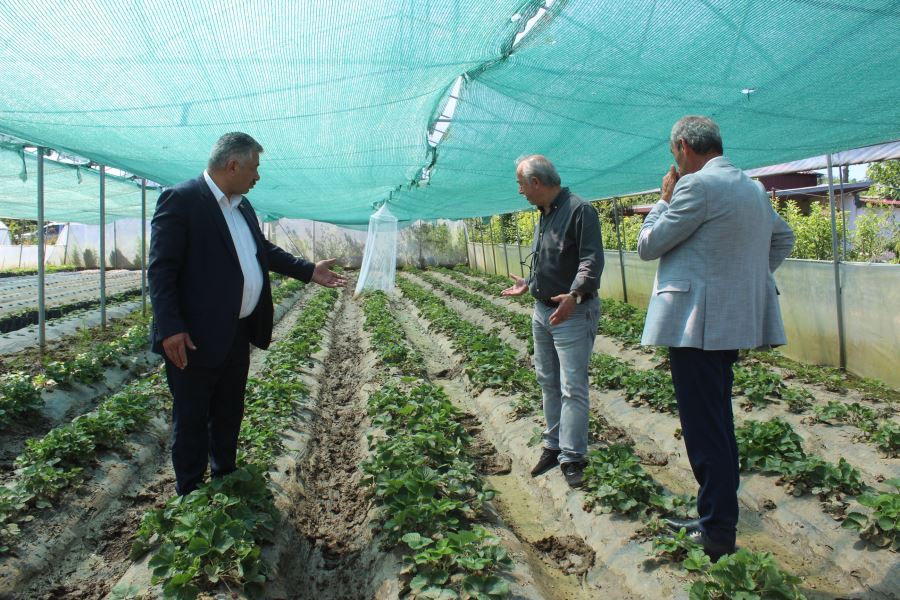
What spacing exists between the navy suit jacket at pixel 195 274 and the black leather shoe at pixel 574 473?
6.51 feet

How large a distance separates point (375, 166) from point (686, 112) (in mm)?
4240

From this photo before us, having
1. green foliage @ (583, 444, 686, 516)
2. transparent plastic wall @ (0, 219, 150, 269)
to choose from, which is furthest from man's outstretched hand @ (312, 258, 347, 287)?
transparent plastic wall @ (0, 219, 150, 269)

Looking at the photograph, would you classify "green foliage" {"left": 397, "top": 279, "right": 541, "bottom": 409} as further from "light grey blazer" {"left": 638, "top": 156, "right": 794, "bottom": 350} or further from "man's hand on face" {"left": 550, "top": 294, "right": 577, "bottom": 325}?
"light grey blazer" {"left": 638, "top": 156, "right": 794, "bottom": 350}

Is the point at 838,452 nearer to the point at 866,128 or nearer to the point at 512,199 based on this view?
the point at 866,128

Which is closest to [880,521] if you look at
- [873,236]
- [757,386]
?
[757,386]

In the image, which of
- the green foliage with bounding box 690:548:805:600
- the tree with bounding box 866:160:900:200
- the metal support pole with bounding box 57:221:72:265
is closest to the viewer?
the green foliage with bounding box 690:548:805:600

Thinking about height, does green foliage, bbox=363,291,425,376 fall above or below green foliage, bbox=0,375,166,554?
above

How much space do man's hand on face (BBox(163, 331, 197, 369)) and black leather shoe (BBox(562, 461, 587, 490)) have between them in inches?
84.1

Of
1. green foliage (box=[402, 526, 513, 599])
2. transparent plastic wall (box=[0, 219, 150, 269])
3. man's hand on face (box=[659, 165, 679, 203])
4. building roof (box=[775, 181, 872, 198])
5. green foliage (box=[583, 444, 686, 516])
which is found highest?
transparent plastic wall (box=[0, 219, 150, 269])

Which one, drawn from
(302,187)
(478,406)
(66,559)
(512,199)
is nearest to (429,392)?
(478,406)

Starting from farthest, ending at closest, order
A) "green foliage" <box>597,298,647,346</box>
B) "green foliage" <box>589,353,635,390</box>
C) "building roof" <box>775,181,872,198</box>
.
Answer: "building roof" <box>775,181,872,198</box> < "green foliage" <box>597,298,647,346</box> < "green foliage" <box>589,353,635,390</box>

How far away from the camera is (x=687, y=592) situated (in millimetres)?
2582

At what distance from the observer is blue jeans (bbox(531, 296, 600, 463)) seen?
3.55 meters

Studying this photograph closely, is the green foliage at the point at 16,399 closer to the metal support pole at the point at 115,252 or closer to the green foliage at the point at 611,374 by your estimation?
the green foliage at the point at 611,374
